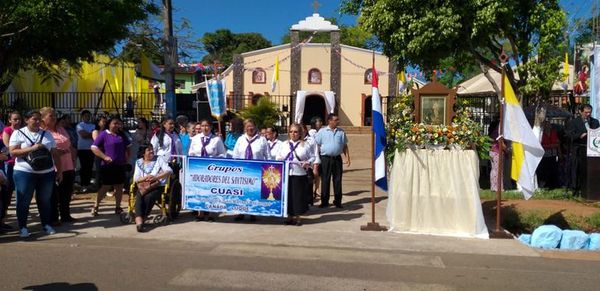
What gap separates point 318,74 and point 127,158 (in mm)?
21893

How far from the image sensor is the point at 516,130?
8.34 m

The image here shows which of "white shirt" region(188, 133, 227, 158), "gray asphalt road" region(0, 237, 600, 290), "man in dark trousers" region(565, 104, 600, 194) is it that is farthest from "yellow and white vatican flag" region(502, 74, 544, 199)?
"white shirt" region(188, 133, 227, 158)

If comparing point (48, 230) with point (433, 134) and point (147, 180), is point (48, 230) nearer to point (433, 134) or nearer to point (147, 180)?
point (147, 180)

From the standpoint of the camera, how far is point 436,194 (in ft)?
27.8

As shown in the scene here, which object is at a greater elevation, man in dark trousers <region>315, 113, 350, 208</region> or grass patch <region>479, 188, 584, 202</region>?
man in dark trousers <region>315, 113, 350, 208</region>

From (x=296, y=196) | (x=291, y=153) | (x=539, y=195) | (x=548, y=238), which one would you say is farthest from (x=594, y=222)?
(x=291, y=153)

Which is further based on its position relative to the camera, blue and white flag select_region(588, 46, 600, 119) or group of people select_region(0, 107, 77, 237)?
blue and white flag select_region(588, 46, 600, 119)

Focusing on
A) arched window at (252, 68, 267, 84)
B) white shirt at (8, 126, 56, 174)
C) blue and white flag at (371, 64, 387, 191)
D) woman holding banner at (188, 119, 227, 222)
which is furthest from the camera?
arched window at (252, 68, 267, 84)

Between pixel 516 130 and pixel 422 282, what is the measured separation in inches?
136

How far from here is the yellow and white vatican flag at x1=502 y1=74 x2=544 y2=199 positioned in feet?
27.3

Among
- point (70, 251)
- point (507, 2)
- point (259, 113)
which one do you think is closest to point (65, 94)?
point (259, 113)

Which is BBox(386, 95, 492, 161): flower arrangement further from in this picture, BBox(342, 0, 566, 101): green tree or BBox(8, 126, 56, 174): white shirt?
BBox(8, 126, 56, 174): white shirt

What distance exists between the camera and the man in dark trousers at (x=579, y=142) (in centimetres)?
1118

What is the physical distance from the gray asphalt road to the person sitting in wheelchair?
2.99ft
